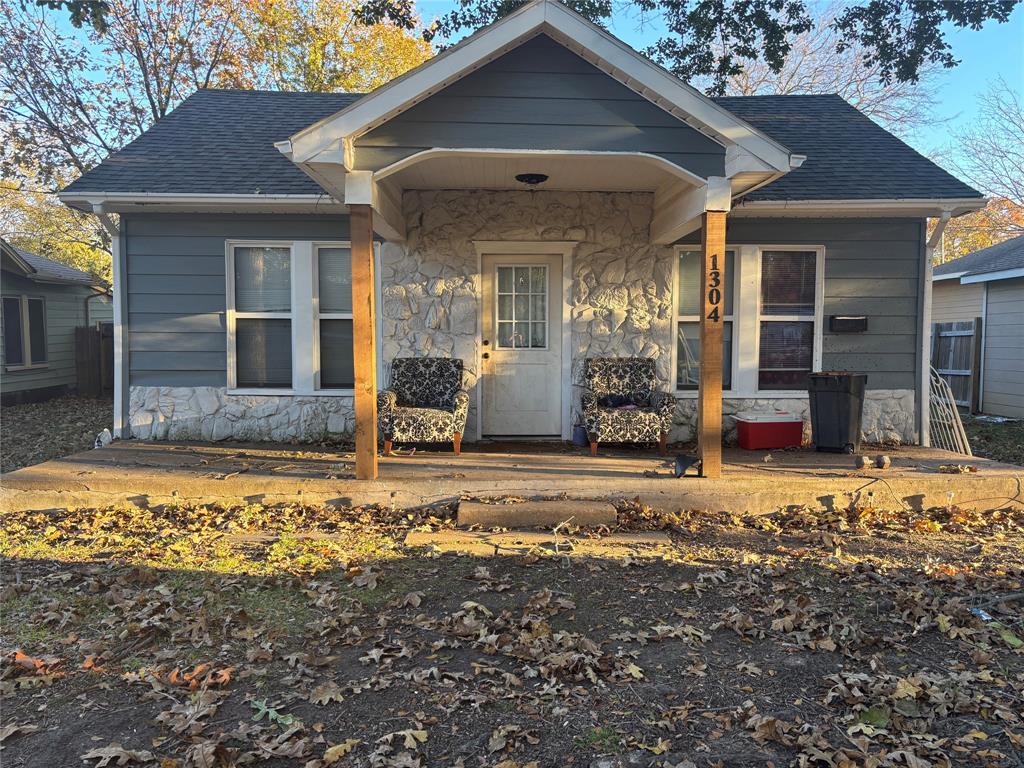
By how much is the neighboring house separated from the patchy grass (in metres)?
0.81

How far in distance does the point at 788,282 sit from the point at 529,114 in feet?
13.2

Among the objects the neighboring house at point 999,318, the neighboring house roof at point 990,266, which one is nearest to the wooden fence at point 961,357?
the neighboring house at point 999,318

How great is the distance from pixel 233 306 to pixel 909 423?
313 inches

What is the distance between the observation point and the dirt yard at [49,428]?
811 cm

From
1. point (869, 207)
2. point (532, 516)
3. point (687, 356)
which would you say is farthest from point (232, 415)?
point (869, 207)

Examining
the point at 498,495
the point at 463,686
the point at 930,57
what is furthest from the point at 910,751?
the point at 930,57

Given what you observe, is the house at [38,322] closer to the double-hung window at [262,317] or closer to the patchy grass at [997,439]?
the double-hung window at [262,317]

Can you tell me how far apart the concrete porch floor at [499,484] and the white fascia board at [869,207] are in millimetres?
2801

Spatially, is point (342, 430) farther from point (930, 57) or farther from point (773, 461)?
point (930, 57)

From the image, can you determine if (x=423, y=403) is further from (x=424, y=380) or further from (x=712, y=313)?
(x=712, y=313)

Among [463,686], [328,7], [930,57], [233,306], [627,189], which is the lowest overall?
[463,686]

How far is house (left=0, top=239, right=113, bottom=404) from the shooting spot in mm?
12922

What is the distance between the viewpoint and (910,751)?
2.46m

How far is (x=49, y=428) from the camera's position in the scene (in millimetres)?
10141
